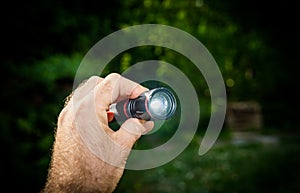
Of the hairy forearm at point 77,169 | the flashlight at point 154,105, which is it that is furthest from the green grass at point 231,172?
the flashlight at point 154,105

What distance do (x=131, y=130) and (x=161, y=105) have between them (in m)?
0.17

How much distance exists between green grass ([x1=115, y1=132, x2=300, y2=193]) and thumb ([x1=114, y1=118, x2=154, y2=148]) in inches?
102

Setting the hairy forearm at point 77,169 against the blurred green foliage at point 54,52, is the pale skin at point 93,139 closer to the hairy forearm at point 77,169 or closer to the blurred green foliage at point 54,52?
the hairy forearm at point 77,169

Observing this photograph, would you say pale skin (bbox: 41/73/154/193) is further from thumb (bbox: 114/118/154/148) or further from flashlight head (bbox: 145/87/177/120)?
flashlight head (bbox: 145/87/177/120)

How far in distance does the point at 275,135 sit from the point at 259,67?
5.25 m

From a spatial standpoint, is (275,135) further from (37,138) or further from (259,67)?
(37,138)

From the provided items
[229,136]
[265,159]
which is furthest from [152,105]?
[229,136]

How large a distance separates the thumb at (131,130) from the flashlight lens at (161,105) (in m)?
0.12

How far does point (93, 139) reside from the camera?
48.3 inches

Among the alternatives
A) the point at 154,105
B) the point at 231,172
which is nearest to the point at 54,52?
the point at 154,105

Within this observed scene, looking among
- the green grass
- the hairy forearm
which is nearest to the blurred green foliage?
the green grass

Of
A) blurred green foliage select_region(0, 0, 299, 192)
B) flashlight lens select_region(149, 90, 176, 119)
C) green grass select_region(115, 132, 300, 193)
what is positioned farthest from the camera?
green grass select_region(115, 132, 300, 193)

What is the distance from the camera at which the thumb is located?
A: 1195 mm

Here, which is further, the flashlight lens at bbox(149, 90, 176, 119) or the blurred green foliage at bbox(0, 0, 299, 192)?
the blurred green foliage at bbox(0, 0, 299, 192)
